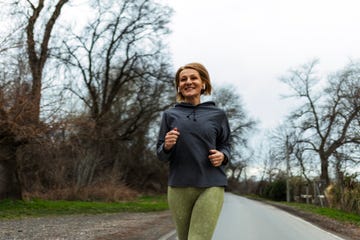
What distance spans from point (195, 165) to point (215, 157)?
127 mm

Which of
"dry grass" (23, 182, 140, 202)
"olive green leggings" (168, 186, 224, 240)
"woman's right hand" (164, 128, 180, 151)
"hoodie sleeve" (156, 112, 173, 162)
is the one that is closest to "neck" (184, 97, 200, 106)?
"hoodie sleeve" (156, 112, 173, 162)

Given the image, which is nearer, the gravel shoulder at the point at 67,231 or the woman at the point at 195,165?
the woman at the point at 195,165

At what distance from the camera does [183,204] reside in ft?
8.35

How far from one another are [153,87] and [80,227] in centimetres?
1651

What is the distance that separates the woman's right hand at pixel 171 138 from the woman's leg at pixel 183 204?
0.85 feet

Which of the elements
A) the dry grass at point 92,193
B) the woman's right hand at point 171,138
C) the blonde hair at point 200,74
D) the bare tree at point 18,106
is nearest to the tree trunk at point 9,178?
the bare tree at point 18,106

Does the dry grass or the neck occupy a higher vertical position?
the neck

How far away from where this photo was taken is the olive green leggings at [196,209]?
2490 millimetres

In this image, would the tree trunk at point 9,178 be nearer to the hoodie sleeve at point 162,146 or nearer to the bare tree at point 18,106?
the bare tree at point 18,106

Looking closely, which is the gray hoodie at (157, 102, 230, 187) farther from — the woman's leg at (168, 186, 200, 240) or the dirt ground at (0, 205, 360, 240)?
the dirt ground at (0, 205, 360, 240)

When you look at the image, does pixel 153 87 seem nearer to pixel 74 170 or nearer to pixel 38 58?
pixel 74 170

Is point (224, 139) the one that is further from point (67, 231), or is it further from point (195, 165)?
point (67, 231)

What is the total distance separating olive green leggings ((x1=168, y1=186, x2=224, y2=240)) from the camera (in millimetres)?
2490

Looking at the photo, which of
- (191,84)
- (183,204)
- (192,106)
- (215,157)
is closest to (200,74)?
(191,84)
